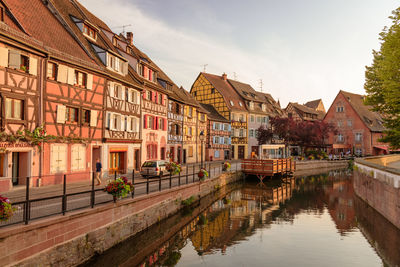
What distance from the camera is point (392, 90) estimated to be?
16.0 metres

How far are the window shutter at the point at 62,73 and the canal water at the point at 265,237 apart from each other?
10328 millimetres

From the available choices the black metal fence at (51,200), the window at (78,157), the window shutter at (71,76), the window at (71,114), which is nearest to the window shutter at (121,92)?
the window at (71,114)

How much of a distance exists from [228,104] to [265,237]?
117 ft

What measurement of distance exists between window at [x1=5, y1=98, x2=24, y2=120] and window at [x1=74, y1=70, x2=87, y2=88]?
4164 mm

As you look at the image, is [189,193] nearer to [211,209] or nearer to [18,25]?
[211,209]

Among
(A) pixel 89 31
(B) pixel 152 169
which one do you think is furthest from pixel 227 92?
(B) pixel 152 169

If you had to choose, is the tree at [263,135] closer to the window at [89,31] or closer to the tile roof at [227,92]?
the tile roof at [227,92]

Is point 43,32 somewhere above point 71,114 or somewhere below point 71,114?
above

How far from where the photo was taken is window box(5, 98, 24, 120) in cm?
1430

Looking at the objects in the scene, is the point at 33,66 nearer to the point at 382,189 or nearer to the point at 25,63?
the point at 25,63

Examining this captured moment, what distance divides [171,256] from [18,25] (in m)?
14.3

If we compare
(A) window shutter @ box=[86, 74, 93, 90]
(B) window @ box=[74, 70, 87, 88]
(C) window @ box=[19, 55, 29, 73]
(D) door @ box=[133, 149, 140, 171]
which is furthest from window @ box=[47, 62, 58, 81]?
(D) door @ box=[133, 149, 140, 171]

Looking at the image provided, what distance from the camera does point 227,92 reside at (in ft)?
169

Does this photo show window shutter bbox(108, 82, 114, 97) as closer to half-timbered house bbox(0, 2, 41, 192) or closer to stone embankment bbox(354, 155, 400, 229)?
half-timbered house bbox(0, 2, 41, 192)
